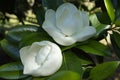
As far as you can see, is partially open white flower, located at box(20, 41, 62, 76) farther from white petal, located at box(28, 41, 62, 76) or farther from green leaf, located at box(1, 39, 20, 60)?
green leaf, located at box(1, 39, 20, 60)

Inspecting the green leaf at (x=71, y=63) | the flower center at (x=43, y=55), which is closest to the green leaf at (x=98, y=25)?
the green leaf at (x=71, y=63)

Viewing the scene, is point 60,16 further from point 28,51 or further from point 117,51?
point 117,51

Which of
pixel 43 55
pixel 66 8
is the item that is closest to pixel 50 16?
pixel 66 8

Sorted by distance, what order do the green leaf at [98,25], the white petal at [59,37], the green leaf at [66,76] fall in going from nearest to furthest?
the green leaf at [66,76], the white petal at [59,37], the green leaf at [98,25]

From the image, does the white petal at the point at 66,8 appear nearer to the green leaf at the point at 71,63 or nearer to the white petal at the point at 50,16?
the white petal at the point at 50,16

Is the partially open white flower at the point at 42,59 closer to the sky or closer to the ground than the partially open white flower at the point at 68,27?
closer to the ground

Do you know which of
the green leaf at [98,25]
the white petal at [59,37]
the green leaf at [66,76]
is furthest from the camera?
the green leaf at [98,25]

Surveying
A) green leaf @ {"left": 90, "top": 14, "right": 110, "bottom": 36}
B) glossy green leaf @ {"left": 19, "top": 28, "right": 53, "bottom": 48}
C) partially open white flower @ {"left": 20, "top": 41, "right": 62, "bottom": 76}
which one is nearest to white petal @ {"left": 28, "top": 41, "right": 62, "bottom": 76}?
partially open white flower @ {"left": 20, "top": 41, "right": 62, "bottom": 76}
